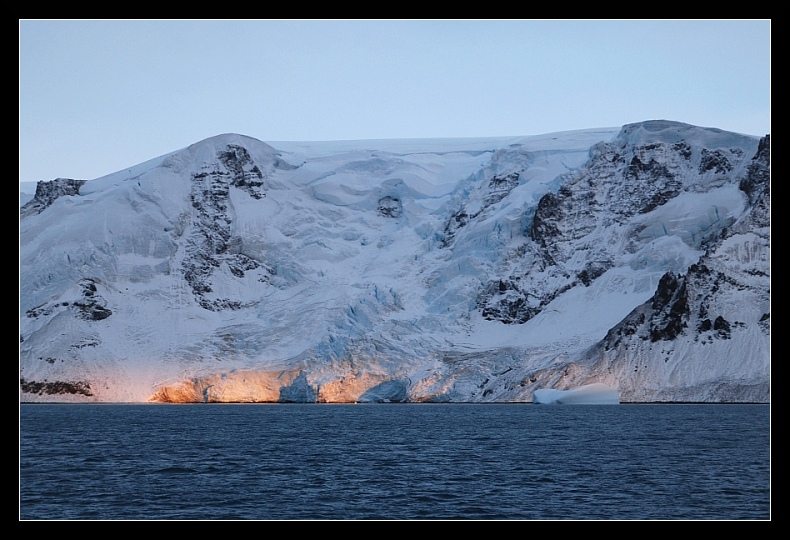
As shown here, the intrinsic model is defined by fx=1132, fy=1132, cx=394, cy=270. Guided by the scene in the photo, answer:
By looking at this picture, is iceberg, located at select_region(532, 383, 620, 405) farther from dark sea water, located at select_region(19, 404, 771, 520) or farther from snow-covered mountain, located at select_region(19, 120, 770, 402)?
dark sea water, located at select_region(19, 404, 771, 520)

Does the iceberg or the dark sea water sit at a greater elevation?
the dark sea water

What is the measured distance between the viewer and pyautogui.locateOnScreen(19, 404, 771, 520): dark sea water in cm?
4888

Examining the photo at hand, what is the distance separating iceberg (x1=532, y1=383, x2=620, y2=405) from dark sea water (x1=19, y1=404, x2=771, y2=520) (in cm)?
3552

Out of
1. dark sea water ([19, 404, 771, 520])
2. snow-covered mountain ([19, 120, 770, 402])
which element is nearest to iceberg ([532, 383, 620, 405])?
snow-covered mountain ([19, 120, 770, 402])

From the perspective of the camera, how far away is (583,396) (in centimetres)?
14488

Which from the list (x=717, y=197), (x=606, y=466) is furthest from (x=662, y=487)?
(x=717, y=197)

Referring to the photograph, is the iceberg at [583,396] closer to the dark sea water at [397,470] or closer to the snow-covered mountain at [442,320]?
the snow-covered mountain at [442,320]

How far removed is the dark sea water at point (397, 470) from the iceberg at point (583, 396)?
3552 centimetres

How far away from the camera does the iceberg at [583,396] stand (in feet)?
474

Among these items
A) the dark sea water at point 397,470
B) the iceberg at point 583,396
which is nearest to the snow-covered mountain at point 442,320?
the iceberg at point 583,396

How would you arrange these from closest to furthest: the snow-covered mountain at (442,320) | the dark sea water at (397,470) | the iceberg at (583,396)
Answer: the dark sea water at (397,470) → the iceberg at (583,396) → the snow-covered mountain at (442,320)

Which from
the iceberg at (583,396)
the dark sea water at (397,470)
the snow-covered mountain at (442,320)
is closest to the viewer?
the dark sea water at (397,470)
